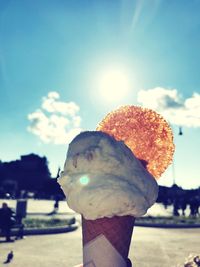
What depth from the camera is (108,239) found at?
3043 millimetres

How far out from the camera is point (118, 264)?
2.95m

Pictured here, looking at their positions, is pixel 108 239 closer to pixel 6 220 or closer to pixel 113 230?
pixel 113 230

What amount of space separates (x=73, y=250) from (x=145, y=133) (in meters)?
7.48

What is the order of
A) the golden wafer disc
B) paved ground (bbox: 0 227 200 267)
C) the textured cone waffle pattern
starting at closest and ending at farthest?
the textured cone waffle pattern, the golden wafer disc, paved ground (bbox: 0 227 200 267)

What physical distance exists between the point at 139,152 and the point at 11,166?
72.6 m

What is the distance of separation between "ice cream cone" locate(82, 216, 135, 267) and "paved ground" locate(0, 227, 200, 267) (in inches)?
207

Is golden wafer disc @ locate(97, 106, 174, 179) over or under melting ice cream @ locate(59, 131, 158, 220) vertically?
over

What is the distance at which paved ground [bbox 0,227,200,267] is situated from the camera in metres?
8.25

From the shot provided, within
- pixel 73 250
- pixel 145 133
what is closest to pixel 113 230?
pixel 145 133

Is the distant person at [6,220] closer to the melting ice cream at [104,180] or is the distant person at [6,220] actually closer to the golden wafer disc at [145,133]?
the golden wafer disc at [145,133]

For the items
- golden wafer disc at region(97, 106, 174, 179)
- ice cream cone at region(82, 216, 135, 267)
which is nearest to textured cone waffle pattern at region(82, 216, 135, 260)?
ice cream cone at region(82, 216, 135, 267)

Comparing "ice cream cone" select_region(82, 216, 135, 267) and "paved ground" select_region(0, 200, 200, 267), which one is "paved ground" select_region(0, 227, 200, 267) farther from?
"ice cream cone" select_region(82, 216, 135, 267)

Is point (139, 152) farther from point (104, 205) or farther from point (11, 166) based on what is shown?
point (11, 166)

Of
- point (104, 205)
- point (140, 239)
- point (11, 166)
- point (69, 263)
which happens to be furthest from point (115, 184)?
point (11, 166)
